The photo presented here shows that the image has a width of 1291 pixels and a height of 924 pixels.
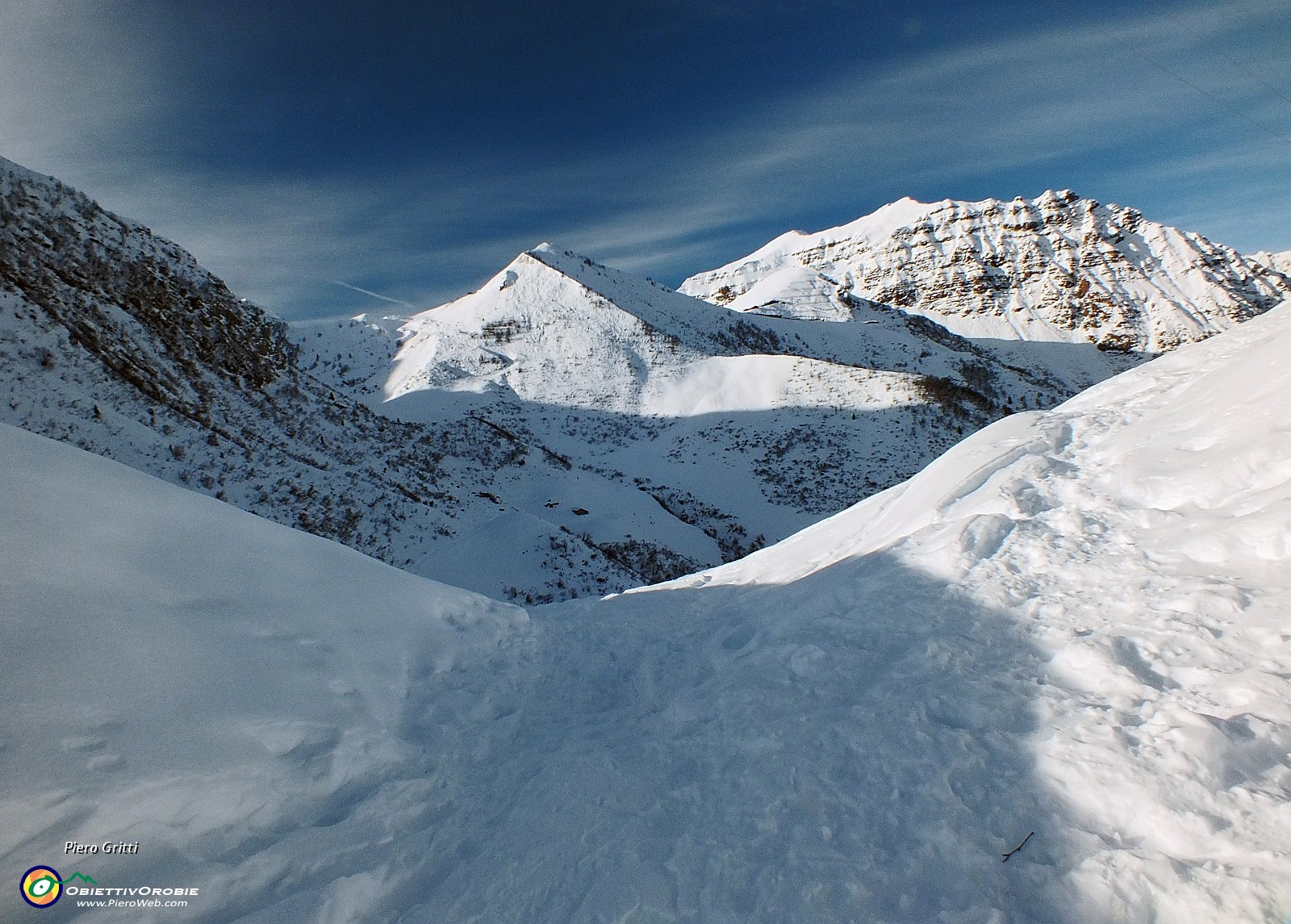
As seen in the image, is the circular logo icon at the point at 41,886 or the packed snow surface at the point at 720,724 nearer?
the circular logo icon at the point at 41,886

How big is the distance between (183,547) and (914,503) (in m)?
8.15

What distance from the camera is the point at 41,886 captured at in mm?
2562

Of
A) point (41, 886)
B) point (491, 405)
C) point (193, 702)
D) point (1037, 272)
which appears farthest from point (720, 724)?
point (1037, 272)

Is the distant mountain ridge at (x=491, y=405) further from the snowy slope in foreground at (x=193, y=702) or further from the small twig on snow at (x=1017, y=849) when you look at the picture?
the small twig on snow at (x=1017, y=849)

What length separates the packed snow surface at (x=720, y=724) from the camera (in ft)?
9.12

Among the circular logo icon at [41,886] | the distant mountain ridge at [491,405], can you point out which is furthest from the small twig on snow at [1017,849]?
the distant mountain ridge at [491,405]

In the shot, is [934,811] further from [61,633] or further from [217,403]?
[217,403]

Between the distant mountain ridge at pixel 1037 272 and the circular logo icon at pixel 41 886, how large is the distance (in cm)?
10632

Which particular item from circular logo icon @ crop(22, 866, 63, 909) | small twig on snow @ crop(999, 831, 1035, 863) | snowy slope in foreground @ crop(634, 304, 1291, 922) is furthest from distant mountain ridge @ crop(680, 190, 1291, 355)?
circular logo icon @ crop(22, 866, 63, 909)

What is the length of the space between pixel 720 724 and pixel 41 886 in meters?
3.89

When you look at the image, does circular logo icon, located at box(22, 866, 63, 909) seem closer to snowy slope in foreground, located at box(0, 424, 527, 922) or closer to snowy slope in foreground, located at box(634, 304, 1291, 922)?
snowy slope in foreground, located at box(0, 424, 527, 922)

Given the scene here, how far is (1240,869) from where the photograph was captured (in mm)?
2320

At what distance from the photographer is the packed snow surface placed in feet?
9.12

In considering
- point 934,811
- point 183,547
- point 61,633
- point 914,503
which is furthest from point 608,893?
point 914,503
